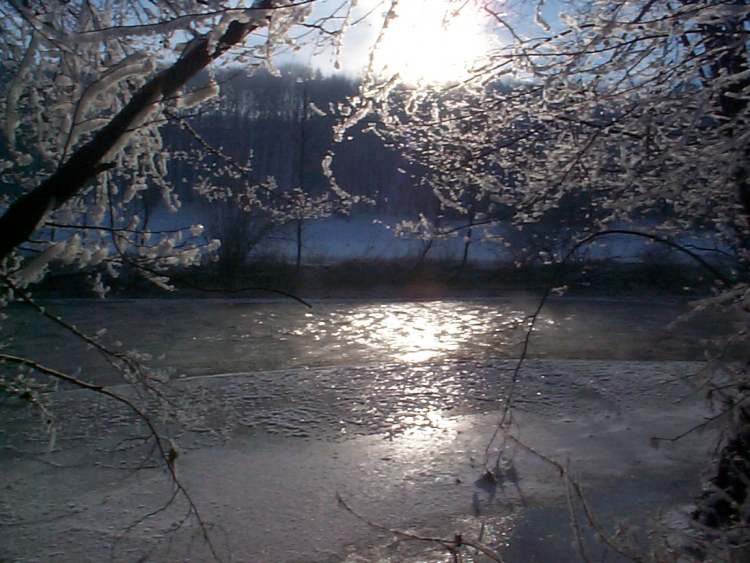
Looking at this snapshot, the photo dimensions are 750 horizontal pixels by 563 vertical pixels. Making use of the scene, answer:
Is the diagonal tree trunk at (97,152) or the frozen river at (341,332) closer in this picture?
the diagonal tree trunk at (97,152)

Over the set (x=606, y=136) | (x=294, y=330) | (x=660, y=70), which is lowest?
(x=294, y=330)

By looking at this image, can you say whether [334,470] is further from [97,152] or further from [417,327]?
[417,327]

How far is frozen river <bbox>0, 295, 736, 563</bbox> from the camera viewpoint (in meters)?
5.71

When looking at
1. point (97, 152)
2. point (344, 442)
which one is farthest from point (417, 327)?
point (97, 152)

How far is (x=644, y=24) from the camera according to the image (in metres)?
3.55

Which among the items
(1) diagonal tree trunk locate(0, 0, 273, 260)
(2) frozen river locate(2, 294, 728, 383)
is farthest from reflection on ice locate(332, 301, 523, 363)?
(1) diagonal tree trunk locate(0, 0, 273, 260)

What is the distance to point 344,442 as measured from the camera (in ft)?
25.9

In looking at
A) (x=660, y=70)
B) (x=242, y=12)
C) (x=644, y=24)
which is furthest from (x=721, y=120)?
(x=242, y=12)

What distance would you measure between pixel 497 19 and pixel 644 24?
89cm

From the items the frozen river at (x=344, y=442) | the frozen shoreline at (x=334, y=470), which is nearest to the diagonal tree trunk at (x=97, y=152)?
the frozen river at (x=344, y=442)

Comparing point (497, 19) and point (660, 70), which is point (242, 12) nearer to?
point (497, 19)

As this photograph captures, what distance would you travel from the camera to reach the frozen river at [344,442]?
571 centimetres

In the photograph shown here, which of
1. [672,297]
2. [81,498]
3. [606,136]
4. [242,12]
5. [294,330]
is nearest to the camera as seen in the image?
[242,12]

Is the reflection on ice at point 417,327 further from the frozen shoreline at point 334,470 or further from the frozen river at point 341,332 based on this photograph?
the frozen shoreline at point 334,470
